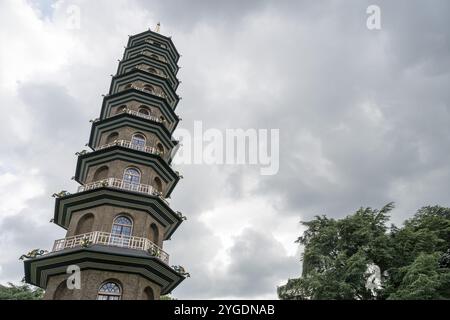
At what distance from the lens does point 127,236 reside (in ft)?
58.4

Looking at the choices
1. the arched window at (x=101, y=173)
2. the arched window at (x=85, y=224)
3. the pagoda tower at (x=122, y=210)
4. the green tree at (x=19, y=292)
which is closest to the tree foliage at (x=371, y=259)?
the pagoda tower at (x=122, y=210)

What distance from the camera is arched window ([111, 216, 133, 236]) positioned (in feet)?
59.0

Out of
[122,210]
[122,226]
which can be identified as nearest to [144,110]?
[122,210]

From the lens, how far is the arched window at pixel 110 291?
1565 cm

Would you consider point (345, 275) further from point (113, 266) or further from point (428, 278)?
point (113, 266)

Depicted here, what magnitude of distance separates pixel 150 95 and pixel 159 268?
45.6ft

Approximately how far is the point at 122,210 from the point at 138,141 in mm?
6166

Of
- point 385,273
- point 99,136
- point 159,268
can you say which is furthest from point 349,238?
point 99,136

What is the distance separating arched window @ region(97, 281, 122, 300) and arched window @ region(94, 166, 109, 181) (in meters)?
7.48

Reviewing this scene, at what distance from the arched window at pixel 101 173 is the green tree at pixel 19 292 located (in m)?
15.0

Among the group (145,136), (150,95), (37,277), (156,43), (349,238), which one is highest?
(156,43)

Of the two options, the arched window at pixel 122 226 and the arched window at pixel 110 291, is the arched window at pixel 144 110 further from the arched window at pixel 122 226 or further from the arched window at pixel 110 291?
the arched window at pixel 110 291

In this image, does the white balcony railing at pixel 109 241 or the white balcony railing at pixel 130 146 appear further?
the white balcony railing at pixel 130 146
